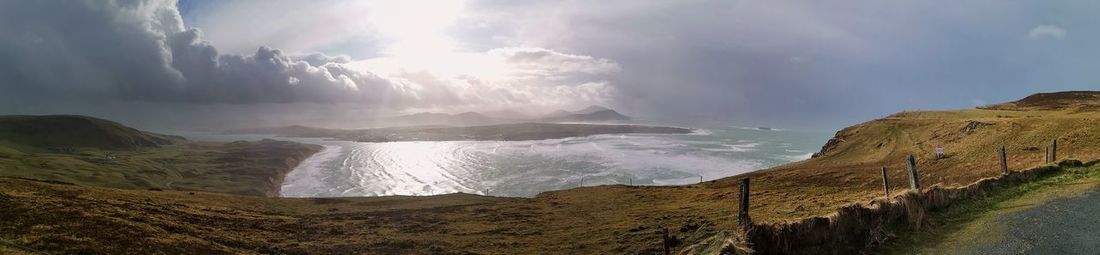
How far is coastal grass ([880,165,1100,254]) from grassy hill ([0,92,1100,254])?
2747mm

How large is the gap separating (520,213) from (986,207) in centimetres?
3996

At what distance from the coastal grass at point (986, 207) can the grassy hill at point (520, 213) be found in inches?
108

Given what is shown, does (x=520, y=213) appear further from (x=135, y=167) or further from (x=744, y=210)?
(x=135, y=167)

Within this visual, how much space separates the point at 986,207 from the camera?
20.6 meters

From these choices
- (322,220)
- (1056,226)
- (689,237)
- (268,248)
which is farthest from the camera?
(322,220)

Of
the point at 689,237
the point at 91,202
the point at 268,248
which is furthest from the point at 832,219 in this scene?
the point at 91,202

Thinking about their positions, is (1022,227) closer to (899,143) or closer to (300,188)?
(899,143)

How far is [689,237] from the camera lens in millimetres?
30906

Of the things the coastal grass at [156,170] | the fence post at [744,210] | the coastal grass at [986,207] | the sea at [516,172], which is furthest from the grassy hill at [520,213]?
the coastal grass at [156,170]

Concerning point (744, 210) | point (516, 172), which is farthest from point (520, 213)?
point (516, 172)

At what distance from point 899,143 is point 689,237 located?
2117 inches

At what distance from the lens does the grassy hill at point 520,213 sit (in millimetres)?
27156

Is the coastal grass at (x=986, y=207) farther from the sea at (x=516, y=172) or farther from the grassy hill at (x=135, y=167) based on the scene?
the grassy hill at (x=135, y=167)

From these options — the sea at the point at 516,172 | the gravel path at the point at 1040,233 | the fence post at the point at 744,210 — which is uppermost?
the fence post at the point at 744,210
